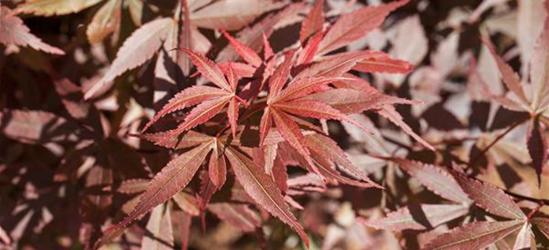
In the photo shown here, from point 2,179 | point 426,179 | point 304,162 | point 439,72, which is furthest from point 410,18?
point 2,179

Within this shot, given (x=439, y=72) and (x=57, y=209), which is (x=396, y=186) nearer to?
(x=439, y=72)

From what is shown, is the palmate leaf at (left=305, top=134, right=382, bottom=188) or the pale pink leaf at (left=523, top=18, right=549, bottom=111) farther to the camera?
the pale pink leaf at (left=523, top=18, right=549, bottom=111)

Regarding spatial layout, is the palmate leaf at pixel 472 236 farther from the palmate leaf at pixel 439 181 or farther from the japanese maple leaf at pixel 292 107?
the japanese maple leaf at pixel 292 107

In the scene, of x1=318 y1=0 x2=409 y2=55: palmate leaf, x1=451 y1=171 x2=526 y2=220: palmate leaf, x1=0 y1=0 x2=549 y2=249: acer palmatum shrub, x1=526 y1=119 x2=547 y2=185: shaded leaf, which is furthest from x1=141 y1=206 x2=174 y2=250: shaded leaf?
x1=526 y1=119 x2=547 y2=185: shaded leaf

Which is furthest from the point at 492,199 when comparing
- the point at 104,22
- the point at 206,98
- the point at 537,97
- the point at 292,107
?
the point at 104,22

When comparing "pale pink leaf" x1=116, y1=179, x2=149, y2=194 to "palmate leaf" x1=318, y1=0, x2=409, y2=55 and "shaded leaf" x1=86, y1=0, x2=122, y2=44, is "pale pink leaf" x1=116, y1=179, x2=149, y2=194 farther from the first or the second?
"palmate leaf" x1=318, y1=0, x2=409, y2=55

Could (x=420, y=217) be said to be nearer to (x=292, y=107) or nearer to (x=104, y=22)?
(x=292, y=107)


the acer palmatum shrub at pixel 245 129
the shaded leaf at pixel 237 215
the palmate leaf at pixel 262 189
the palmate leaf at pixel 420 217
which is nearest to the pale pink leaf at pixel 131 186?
the acer palmatum shrub at pixel 245 129
